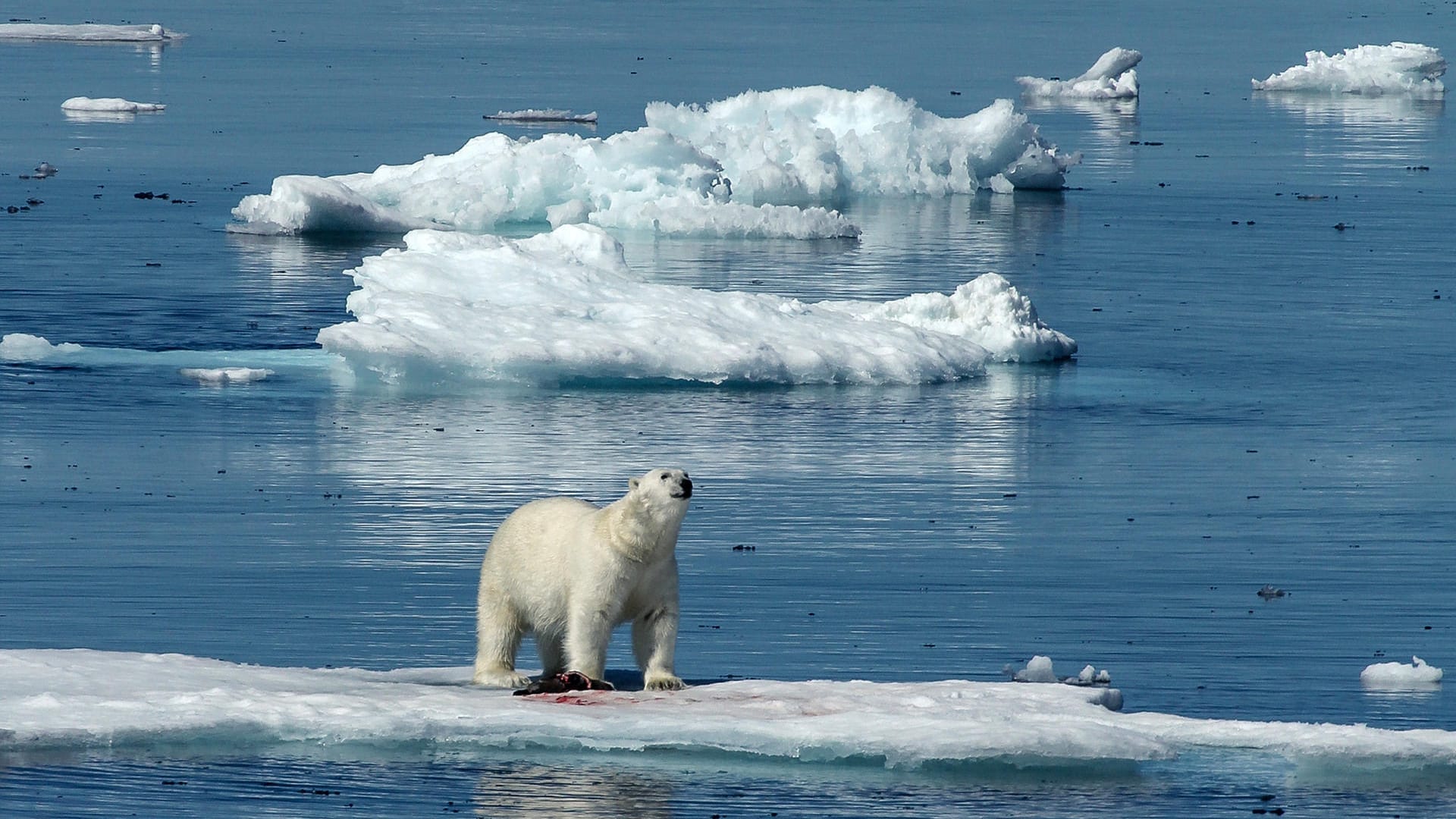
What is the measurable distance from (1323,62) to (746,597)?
46462 millimetres

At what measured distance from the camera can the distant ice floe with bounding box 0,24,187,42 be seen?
223 ft

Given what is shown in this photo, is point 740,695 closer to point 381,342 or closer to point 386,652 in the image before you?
point 386,652

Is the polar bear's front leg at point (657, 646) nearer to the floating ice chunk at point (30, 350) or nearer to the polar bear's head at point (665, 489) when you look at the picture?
the polar bear's head at point (665, 489)

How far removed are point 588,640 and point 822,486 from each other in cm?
709

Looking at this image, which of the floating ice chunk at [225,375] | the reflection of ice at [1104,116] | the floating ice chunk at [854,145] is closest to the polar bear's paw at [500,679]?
the floating ice chunk at [225,375]

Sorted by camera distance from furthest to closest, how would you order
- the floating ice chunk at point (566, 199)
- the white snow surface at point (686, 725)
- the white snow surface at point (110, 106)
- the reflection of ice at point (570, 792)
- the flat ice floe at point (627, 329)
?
the white snow surface at point (110, 106) < the floating ice chunk at point (566, 199) < the flat ice floe at point (627, 329) < the white snow surface at point (686, 725) < the reflection of ice at point (570, 792)

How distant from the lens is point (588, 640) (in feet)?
32.5

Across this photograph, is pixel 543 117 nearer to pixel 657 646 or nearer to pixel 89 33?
pixel 89 33

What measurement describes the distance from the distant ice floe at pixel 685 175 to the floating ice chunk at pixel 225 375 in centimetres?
979

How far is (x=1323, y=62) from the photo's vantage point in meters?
57.0

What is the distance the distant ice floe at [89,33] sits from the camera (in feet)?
223

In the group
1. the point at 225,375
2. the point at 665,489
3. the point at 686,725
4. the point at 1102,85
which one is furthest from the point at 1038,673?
the point at 1102,85

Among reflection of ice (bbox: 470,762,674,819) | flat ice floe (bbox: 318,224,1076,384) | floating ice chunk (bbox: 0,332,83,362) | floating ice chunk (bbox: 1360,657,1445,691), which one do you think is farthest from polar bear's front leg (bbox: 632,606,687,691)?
floating ice chunk (bbox: 0,332,83,362)

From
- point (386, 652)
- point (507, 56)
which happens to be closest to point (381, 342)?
point (386, 652)
